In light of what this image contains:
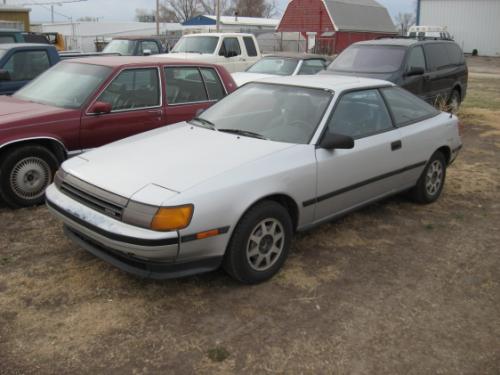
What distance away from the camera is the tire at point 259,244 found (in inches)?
141

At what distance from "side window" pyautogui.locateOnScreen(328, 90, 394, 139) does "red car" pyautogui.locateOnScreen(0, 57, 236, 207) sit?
97.6 inches

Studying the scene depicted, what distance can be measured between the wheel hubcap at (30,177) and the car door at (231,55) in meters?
8.32

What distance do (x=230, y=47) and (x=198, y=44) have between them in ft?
2.86

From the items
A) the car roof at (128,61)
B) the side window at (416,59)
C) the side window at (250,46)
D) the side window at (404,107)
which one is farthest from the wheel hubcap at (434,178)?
the side window at (250,46)

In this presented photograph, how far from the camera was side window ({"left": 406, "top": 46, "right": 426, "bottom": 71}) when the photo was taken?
30.9ft

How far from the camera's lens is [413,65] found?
375 inches

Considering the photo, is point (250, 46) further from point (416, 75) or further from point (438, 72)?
point (416, 75)

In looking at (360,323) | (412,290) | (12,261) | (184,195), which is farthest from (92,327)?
(412,290)

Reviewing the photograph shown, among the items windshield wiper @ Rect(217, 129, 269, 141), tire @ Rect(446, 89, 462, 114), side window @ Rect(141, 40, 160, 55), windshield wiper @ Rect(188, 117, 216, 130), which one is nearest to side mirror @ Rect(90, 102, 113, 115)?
windshield wiper @ Rect(188, 117, 216, 130)

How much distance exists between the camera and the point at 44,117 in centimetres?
535

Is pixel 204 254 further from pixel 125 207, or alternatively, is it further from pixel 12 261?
pixel 12 261

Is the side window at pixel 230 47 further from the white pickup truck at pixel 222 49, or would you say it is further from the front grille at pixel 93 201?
the front grille at pixel 93 201

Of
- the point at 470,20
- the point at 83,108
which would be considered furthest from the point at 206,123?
the point at 470,20

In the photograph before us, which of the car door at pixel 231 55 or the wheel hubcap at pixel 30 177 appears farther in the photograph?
the car door at pixel 231 55
